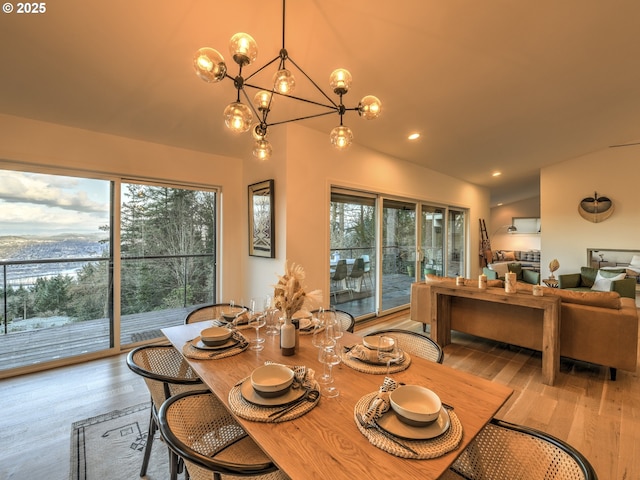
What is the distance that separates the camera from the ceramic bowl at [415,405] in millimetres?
1023

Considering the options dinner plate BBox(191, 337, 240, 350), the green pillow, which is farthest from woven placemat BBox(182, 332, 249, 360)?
the green pillow

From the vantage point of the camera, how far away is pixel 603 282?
505 centimetres

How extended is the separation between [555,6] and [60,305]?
17.6 feet

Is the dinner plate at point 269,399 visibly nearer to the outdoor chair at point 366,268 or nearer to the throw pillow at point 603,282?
the outdoor chair at point 366,268

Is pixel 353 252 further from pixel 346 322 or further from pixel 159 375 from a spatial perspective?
pixel 159 375

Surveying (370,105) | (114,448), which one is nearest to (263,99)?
(370,105)

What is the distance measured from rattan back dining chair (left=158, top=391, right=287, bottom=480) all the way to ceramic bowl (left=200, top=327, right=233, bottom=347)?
332 mm

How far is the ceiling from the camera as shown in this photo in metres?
1.99

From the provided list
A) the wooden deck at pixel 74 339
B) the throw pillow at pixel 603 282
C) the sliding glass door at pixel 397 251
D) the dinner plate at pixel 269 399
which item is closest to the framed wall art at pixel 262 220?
the wooden deck at pixel 74 339

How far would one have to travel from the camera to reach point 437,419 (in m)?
1.07

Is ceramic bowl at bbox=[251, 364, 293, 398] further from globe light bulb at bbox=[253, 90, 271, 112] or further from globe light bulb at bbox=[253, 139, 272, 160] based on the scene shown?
globe light bulb at bbox=[253, 90, 271, 112]

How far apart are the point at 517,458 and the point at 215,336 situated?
162 centimetres

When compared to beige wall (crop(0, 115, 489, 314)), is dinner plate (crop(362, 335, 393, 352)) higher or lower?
lower

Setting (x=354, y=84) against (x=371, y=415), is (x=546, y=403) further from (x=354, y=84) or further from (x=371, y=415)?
(x=354, y=84)
